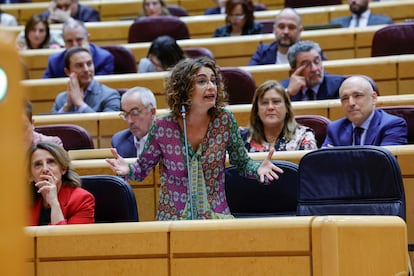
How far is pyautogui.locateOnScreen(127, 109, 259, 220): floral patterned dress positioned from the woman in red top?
208mm

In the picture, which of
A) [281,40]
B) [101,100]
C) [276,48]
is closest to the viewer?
[101,100]

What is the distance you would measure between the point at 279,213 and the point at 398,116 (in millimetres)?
978

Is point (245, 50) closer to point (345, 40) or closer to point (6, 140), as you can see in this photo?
point (345, 40)

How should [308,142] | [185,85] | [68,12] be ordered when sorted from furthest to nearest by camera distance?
[68,12] → [308,142] → [185,85]

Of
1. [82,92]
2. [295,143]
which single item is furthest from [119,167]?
[82,92]

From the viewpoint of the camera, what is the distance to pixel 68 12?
6.49 metres

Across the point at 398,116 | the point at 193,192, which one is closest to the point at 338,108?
the point at 398,116

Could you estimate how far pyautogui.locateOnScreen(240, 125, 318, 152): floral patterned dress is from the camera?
10.7ft

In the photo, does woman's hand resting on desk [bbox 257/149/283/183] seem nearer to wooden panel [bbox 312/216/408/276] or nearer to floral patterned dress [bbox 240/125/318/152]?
wooden panel [bbox 312/216/408/276]

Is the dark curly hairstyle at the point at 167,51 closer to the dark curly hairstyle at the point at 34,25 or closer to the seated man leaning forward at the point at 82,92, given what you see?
the seated man leaning forward at the point at 82,92

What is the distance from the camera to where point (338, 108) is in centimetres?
391

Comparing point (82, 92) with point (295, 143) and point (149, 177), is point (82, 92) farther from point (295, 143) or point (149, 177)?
point (295, 143)

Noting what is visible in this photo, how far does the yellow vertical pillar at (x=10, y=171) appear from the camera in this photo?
536 millimetres

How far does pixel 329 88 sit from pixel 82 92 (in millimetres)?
1345
